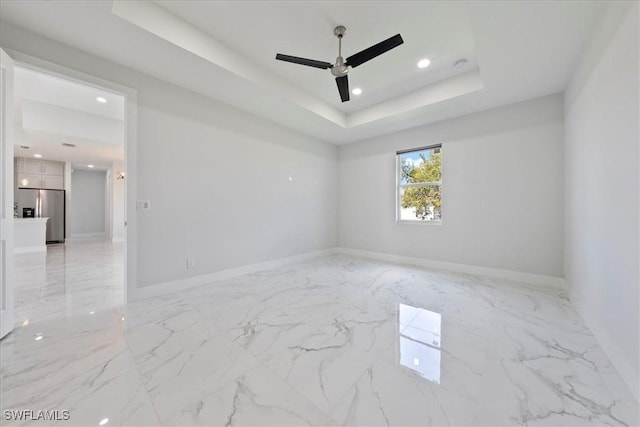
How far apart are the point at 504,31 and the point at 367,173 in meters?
3.23

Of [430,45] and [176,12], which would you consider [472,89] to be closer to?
[430,45]

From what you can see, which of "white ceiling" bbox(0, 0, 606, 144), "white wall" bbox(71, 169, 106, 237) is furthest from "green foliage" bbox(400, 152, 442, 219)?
"white wall" bbox(71, 169, 106, 237)

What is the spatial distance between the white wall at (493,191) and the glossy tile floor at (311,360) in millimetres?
809

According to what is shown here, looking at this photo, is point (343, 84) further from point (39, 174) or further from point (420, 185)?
point (39, 174)

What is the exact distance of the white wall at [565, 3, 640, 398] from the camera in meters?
1.48

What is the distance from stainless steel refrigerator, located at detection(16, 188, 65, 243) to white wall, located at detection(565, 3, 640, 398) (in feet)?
38.7

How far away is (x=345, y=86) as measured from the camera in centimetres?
278

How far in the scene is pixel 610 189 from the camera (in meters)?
1.80

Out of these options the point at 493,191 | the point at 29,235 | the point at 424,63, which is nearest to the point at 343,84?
the point at 424,63

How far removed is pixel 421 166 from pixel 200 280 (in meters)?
4.20

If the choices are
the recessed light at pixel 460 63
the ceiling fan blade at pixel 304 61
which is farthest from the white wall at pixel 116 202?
the recessed light at pixel 460 63

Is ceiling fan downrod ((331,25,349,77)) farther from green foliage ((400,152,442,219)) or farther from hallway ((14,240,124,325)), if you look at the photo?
hallway ((14,240,124,325))

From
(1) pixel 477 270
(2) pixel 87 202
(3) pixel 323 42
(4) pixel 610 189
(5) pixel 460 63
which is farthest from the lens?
(2) pixel 87 202

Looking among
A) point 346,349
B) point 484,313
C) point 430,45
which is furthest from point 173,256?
point 430,45
